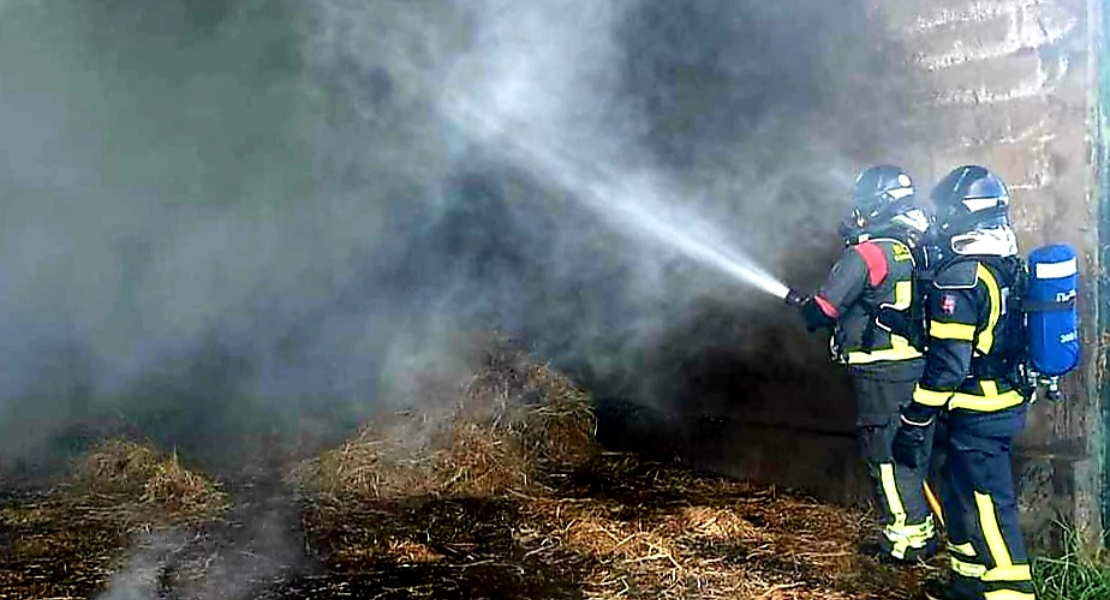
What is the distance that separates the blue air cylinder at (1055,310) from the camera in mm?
4207

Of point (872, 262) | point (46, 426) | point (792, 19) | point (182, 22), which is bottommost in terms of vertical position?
point (46, 426)

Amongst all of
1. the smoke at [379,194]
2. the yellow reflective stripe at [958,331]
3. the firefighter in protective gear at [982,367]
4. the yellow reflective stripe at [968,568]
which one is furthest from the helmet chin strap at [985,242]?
the smoke at [379,194]

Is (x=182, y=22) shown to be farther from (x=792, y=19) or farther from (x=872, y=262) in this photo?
(x=872, y=262)

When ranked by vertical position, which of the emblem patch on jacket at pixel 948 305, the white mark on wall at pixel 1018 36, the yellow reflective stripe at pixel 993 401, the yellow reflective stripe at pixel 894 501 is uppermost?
the white mark on wall at pixel 1018 36

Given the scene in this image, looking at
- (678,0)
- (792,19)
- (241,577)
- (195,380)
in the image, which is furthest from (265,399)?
(792,19)

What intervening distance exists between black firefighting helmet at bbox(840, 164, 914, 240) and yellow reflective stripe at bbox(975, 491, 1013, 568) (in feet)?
4.58

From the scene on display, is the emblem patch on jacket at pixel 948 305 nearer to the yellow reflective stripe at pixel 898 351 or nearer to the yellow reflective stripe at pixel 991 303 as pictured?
the yellow reflective stripe at pixel 991 303

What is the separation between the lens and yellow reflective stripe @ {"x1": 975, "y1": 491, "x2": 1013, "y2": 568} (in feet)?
14.7

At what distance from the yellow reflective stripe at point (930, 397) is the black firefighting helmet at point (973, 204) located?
2.11 feet

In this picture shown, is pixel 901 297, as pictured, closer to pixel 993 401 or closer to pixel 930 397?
pixel 930 397

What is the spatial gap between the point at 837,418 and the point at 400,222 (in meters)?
3.92

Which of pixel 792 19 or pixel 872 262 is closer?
pixel 872 262

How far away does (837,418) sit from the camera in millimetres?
6332

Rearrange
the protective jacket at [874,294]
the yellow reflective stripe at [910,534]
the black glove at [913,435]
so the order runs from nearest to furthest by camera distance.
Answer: the black glove at [913,435] < the protective jacket at [874,294] < the yellow reflective stripe at [910,534]
